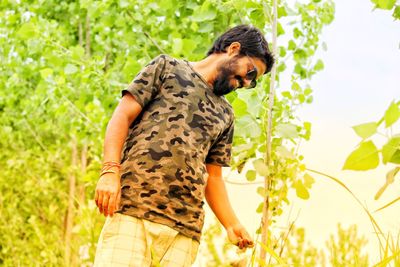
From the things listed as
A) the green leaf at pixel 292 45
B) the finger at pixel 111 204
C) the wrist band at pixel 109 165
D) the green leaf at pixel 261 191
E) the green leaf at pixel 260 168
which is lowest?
the finger at pixel 111 204

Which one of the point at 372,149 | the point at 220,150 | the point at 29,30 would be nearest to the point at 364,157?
the point at 372,149

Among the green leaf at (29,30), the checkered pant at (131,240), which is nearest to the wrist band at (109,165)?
the checkered pant at (131,240)

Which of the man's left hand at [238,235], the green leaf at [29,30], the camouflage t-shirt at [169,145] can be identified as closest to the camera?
the camouflage t-shirt at [169,145]

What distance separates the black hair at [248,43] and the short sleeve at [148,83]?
0.26 meters

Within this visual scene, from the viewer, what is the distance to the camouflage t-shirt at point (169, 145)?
231cm

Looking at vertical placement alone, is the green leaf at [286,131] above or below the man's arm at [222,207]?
above

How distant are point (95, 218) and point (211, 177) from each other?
279 centimetres

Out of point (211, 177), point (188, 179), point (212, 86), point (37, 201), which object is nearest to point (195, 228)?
point (188, 179)

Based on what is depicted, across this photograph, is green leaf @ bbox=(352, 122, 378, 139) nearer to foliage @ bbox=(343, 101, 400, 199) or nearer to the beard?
foliage @ bbox=(343, 101, 400, 199)

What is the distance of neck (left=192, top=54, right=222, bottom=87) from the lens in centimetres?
254

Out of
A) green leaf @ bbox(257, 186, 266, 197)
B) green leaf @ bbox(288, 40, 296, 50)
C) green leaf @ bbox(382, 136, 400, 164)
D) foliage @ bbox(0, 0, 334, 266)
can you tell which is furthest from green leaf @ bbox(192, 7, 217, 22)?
green leaf @ bbox(382, 136, 400, 164)

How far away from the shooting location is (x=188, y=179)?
236 cm

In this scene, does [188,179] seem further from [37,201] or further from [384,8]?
[37,201]

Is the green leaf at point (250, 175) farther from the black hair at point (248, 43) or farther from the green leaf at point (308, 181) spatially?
the black hair at point (248, 43)
